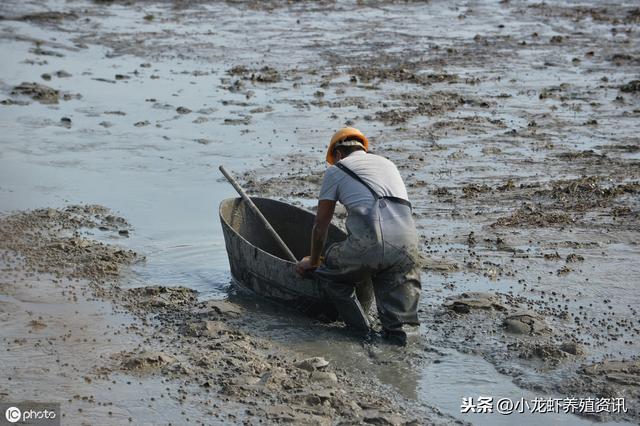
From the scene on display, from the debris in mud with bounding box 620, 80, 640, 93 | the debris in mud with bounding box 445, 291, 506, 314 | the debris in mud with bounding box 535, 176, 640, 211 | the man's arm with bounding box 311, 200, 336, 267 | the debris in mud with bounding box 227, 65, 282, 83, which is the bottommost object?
the debris in mud with bounding box 445, 291, 506, 314

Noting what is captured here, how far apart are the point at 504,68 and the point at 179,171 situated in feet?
25.0

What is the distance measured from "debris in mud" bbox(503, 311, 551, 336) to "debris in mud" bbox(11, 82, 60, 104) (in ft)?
30.5

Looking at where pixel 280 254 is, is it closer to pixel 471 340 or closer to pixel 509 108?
pixel 471 340

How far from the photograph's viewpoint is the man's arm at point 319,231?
24.5 ft

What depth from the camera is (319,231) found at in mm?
7516

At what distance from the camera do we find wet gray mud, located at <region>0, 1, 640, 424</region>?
6.68 metres

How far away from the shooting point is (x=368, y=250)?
7.27 m

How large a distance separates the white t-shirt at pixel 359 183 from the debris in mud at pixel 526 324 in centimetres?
120

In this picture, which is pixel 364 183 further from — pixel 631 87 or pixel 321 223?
pixel 631 87

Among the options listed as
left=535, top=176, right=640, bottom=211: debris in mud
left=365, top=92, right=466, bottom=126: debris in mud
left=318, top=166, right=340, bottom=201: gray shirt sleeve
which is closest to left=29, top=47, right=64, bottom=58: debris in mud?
left=365, top=92, right=466, bottom=126: debris in mud

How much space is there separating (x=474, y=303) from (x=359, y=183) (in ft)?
4.66

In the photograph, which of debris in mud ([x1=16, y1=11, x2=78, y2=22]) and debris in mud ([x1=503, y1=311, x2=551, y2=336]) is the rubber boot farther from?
debris in mud ([x1=16, y1=11, x2=78, y2=22])

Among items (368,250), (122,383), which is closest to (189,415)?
(122,383)

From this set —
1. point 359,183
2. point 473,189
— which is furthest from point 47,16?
point 359,183
